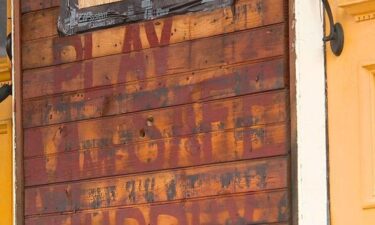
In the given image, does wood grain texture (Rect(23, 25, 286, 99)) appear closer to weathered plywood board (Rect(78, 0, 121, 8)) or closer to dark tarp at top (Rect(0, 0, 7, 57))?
weathered plywood board (Rect(78, 0, 121, 8))

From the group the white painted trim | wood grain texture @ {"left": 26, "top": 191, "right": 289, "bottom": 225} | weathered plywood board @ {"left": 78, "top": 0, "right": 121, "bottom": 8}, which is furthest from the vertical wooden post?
the white painted trim

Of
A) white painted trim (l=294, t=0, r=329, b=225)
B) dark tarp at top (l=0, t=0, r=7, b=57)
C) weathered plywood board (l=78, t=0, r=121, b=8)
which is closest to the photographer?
white painted trim (l=294, t=0, r=329, b=225)

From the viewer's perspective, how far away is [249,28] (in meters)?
7.54

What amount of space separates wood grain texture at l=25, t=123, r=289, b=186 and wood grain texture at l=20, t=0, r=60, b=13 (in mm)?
972

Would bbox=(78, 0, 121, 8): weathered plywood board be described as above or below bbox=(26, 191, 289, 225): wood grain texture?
above

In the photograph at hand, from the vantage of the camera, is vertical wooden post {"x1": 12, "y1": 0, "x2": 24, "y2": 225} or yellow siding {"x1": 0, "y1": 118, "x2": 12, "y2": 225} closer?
vertical wooden post {"x1": 12, "y1": 0, "x2": 24, "y2": 225}

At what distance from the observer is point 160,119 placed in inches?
309

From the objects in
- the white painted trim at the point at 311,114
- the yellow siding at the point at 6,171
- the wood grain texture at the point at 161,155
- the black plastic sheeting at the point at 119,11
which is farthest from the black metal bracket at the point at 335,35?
the yellow siding at the point at 6,171

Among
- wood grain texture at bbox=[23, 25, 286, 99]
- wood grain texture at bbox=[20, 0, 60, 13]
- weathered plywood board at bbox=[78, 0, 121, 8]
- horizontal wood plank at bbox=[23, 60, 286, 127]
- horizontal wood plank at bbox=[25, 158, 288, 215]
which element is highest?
wood grain texture at bbox=[20, 0, 60, 13]

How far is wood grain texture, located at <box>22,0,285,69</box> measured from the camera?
755 centimetres

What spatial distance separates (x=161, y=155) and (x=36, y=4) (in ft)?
4.86

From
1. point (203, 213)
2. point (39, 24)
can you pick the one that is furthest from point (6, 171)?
point (203, 213)

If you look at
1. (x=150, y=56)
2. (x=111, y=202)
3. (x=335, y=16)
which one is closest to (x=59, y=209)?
(x=111, y=202)

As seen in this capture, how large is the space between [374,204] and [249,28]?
1267mm
